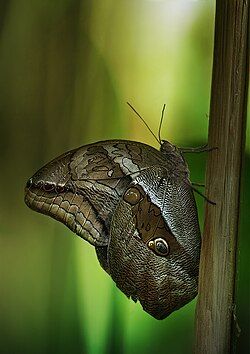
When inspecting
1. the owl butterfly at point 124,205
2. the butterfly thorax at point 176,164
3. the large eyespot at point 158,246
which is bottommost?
the large eyespot at point 158,246

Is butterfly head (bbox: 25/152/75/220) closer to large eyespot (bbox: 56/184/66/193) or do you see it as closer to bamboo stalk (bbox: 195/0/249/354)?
large eyespot (bbox: 56/184/66/193)

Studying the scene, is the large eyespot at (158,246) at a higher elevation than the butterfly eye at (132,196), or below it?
below

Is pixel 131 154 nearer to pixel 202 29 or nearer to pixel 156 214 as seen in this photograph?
pixel 156 214

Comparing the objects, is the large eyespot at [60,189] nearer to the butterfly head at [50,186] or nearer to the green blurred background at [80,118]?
the butterfly head at [50,186]

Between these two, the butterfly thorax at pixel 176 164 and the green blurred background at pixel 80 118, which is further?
the green blurred background at pixel 80 118

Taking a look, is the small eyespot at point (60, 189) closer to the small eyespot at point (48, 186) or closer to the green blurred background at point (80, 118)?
the small eyespot at point (48, 186)

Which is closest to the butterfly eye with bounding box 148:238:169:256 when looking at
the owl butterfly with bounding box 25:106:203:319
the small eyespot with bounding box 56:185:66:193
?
the owl butterfly with bounding box 25:106:203:319

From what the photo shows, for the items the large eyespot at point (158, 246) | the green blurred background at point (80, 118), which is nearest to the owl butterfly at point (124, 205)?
the large eyespot at point (158, 246)
